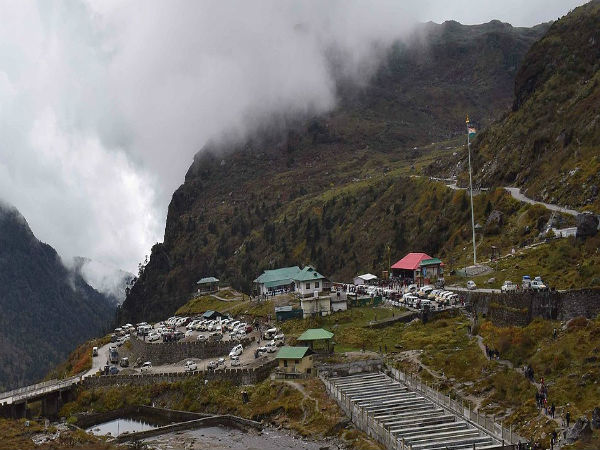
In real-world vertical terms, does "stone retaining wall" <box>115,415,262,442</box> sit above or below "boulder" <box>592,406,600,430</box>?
below

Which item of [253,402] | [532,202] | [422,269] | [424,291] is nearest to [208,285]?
[422,269]

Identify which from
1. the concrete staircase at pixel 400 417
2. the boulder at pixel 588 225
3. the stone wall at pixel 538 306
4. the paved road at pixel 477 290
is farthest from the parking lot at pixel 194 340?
the boulder at pixel 588 225

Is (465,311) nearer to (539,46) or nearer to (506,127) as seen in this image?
(506,127)

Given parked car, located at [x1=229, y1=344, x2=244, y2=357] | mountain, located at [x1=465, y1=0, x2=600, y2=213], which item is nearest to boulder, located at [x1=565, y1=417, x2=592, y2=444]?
parked car, located at [x1=229, y1=344, x2=244, y2=357]

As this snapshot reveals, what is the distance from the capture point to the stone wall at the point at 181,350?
9906 cm

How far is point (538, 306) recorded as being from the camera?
71.6 meters

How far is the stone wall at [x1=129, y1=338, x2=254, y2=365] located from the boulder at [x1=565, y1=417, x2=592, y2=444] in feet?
186

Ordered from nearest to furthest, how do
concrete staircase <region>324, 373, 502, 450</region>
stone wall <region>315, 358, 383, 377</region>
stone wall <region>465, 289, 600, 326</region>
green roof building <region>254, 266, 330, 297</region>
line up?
concrete staircase <region>324, 373, 502, 450</region>
stone wall <region>465, 289, 600, 326</region>
stone wall <region>315, 358, 383, 377</region>
green roof building <region>254, 266, 330, 297</region>

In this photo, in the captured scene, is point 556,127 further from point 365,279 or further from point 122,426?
point 122,426

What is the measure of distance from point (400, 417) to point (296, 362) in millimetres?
22326

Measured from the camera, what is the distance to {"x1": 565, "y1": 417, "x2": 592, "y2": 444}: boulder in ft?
154

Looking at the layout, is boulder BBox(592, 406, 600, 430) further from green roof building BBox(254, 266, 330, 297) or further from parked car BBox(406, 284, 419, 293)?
green roof building BBox(254, 266, 330, 297)

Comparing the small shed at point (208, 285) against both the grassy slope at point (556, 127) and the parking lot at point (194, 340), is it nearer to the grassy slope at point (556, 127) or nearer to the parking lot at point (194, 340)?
the parking lot at point (194, 340)

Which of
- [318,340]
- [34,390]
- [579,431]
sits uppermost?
[318,340]
